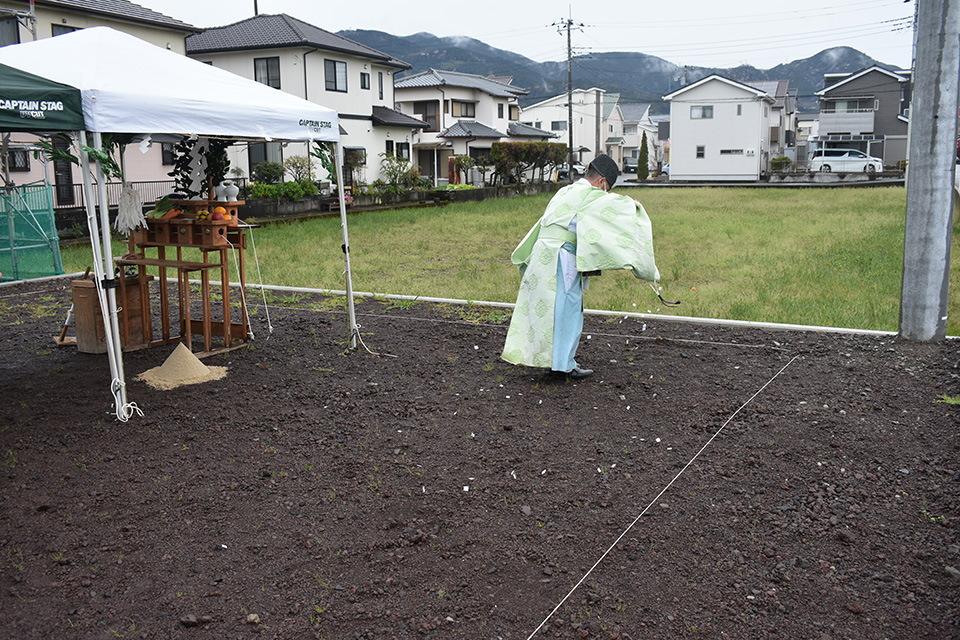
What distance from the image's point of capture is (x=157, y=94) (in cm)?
477

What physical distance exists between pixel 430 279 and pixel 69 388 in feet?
18.2

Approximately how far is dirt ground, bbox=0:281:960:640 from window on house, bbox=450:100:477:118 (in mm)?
37964

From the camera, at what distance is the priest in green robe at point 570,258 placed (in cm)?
526

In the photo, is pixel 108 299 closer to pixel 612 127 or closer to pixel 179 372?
pixel 179 372

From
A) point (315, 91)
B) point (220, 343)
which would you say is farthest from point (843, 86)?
point (220, 343)

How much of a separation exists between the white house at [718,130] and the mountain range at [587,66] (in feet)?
283

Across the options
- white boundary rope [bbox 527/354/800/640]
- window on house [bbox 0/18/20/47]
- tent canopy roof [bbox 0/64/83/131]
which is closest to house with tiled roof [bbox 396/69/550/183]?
window on house [bbox 0/18/20/47]

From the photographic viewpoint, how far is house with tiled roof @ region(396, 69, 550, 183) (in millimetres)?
40438

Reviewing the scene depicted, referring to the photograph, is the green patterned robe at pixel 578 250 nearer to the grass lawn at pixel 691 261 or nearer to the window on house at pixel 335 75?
the grass lawn at pixel 691 261

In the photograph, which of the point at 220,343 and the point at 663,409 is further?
the point at 220,343

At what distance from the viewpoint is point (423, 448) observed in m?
4.41

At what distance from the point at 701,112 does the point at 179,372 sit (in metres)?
44.8

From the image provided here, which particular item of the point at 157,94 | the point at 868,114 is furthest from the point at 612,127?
the point at 157,94

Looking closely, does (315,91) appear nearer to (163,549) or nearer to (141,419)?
(141,419)
